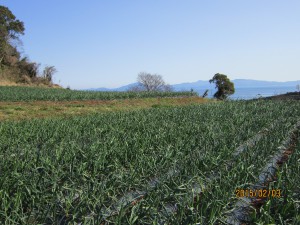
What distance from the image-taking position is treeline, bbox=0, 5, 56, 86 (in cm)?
4078

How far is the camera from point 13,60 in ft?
146

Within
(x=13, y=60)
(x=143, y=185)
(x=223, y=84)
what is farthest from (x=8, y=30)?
(x=143, y=185)

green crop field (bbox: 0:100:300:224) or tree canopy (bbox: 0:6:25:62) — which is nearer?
green crop field (bbox: 0:100:300:224)

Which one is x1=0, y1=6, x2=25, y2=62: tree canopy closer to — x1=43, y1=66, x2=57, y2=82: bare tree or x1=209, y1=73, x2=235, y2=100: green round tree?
x1=43, y1=66, x2=57, y2=82: bare tree

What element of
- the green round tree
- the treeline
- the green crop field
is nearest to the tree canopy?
the treeline

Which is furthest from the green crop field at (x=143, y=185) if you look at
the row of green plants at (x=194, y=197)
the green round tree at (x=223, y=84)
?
the green round tree at (x=223, y=84)

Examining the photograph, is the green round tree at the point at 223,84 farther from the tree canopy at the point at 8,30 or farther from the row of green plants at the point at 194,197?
the row of green plants at the point at 194,197

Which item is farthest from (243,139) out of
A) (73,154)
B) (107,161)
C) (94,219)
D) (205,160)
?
(94,219)

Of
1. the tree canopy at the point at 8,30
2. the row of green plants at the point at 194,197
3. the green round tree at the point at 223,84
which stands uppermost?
the tree canopy at the point at 8,30

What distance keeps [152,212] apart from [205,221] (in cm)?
47

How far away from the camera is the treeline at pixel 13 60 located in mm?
40781

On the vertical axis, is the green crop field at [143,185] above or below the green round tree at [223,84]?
below

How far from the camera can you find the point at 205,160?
13.1ft

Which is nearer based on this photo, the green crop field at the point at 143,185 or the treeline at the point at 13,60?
the green crop field at the point at 143,185
